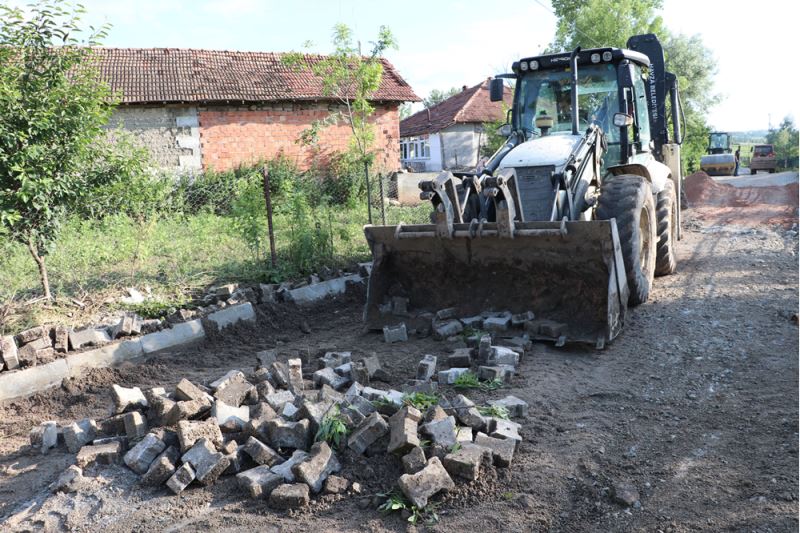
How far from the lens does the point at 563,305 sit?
6355mm

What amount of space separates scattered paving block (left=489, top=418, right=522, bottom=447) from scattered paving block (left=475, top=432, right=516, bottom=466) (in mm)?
69

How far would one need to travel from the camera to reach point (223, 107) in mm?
Result: 18391

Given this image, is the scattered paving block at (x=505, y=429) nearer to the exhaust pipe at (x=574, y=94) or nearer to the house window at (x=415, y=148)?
the exhaust pipe at (x=574, y=94)

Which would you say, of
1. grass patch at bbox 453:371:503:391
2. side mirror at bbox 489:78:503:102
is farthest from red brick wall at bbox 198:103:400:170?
grass patch at bbox 453:371:503:391

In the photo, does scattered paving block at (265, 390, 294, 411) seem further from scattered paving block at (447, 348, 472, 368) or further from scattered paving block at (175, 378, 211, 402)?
scattered paving block at (447, 348, 472, 368)

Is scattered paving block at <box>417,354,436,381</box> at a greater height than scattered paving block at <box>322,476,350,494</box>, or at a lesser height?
greater

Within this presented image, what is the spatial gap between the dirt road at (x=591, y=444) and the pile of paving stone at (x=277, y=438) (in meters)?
0.11

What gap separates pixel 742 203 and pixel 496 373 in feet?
51.1

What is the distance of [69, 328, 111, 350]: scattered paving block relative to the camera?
6395mm

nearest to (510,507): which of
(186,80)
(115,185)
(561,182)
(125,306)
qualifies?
(561,182)

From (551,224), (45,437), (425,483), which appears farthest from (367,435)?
(551,224)

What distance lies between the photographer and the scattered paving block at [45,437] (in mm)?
4666

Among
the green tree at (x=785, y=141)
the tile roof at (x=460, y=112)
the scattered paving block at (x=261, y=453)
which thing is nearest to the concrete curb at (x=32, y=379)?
the scattered paving block at (x=261, y=453)

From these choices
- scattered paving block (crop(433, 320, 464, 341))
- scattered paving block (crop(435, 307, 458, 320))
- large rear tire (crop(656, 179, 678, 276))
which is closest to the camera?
scattered paving block (crop(433, 320, 464, 341))
